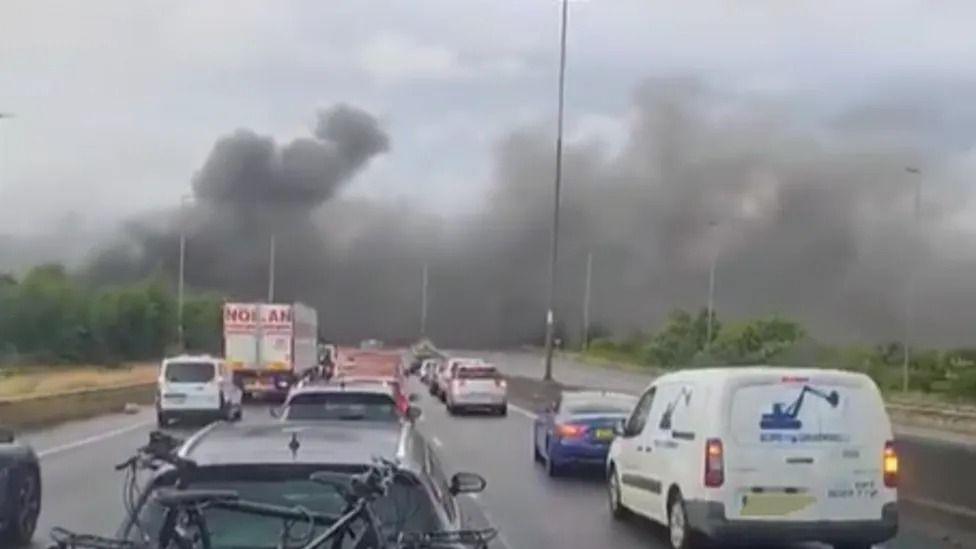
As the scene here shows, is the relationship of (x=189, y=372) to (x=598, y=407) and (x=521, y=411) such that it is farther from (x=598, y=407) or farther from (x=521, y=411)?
(x=598, y=407)

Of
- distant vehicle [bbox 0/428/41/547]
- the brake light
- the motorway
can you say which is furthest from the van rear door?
the brake light

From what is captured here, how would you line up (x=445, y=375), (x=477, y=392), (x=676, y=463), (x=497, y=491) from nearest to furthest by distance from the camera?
(x=676, y=463) → (x=497, y=491) → (x=477, y=392) → (x=445, y=375)

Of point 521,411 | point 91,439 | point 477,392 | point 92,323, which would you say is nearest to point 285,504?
point 91,439

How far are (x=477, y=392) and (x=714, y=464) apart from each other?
35.6 meters

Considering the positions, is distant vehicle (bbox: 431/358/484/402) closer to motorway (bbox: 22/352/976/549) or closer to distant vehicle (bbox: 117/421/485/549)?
motorway (bbox: 22/352/976/549)

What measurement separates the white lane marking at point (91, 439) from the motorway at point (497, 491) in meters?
0.02

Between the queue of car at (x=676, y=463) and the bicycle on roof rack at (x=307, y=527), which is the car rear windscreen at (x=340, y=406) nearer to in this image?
the queue of car at (x=676, y=463)

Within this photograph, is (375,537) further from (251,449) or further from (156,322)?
(156,322)

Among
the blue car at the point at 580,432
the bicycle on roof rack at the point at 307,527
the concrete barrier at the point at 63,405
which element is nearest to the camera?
the bicycle on roof rack at the point at 307,527

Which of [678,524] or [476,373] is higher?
[678,524]

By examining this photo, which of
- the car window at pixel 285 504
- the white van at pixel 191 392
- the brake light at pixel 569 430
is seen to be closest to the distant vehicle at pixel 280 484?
Result: the car window at pixel 285 504

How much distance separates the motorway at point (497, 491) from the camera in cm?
1745

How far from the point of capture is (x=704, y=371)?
52.5 feet

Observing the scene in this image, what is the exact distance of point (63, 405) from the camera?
43406 millimetres
